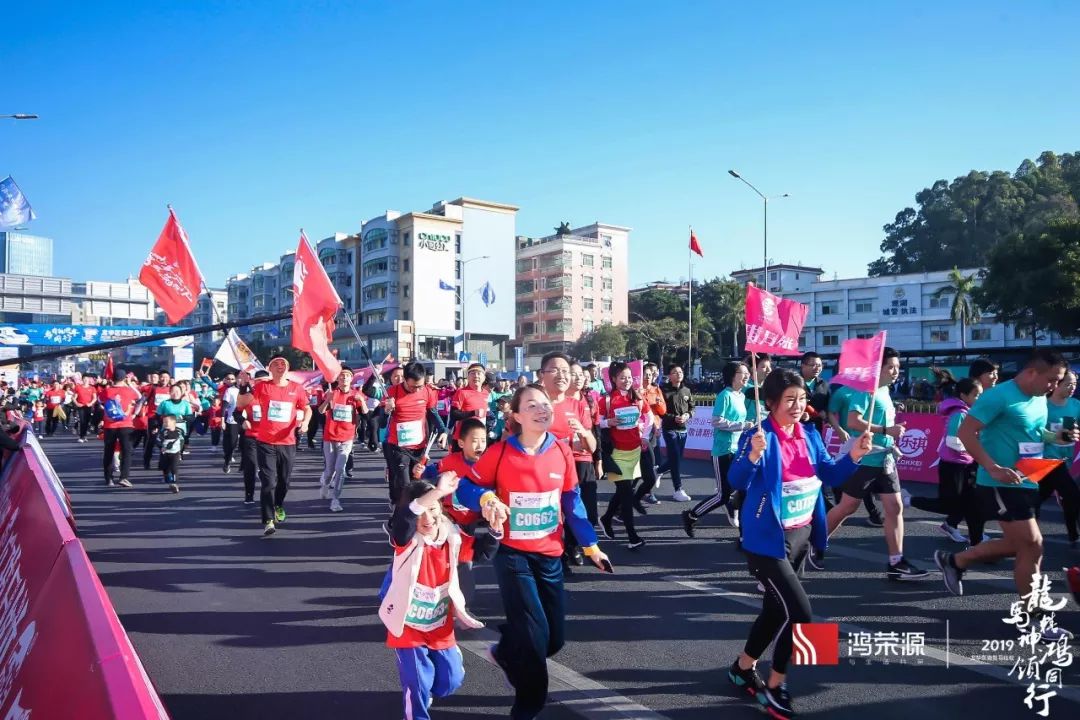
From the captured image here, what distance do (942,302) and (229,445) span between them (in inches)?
2296

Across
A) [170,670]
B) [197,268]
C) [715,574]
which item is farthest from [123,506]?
[715,574]

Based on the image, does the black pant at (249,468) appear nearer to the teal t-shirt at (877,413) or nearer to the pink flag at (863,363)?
the teal t-shirt at (877,413)

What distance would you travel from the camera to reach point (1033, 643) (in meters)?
4.87

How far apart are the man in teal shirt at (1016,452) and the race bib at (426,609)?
145 inches

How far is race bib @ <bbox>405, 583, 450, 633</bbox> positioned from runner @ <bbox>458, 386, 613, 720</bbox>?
346mm

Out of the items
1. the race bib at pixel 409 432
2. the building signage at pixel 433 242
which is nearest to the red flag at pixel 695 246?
the race bib at pixel 409 432

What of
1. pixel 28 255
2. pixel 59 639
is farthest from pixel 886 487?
pixel 28 255

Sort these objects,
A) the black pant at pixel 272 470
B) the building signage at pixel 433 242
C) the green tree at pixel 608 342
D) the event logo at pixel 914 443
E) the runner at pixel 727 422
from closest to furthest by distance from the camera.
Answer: the runner at pixel 727 422, the black pant at pixel 272 470, the event logo at pixel 914 443, the green tree at pixel 608 342, the building signage at pixel 433 242

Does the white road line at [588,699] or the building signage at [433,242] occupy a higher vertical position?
the building signage at [433,242]

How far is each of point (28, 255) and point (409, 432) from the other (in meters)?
84.8

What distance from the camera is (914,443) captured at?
13.0 m

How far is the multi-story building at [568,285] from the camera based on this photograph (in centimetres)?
7475

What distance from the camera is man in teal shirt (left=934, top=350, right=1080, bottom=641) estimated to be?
5066mm

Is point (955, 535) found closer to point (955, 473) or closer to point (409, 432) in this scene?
point (955, 473)
